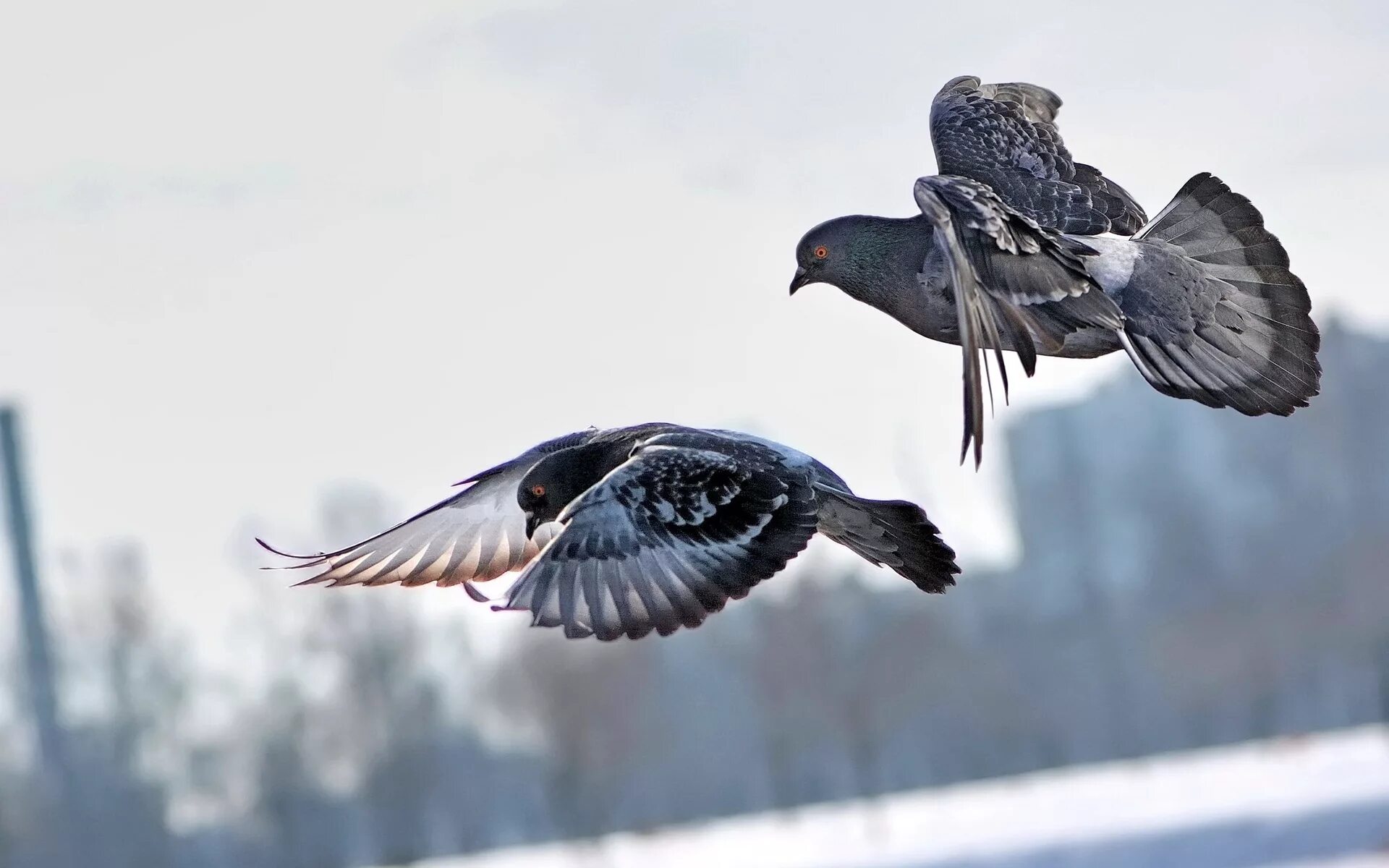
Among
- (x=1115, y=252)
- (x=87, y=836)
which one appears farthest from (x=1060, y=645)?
(x=1115, y=252)

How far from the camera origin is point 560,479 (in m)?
5.07

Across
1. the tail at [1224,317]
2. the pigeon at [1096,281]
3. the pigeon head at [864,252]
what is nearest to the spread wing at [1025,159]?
the pigeon at [1096,281]

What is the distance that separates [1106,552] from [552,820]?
16.9 m

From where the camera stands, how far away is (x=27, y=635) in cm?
4484

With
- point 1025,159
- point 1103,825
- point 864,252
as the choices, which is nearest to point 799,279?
point 864,252

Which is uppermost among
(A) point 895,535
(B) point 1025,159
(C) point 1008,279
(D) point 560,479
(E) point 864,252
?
(B) point 1025,159

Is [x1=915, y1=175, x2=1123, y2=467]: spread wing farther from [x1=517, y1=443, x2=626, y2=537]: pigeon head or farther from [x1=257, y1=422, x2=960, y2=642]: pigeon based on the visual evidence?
[x1=517, y1=443, x2=626, y2=537]: pigeon head

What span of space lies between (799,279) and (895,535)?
2.68 feet

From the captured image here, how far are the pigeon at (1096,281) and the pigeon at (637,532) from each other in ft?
1.69

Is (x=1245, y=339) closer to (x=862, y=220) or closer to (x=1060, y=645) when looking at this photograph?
(x=862, y=220)

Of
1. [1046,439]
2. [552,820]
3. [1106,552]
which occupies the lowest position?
[552,820]

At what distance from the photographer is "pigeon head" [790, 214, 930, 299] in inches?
193

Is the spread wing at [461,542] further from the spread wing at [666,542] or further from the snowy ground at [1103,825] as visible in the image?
the snowy ground at [1103,825]

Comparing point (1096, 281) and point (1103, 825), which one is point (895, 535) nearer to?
point (1096, 281)
